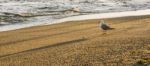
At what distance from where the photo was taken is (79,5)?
26.5 metres

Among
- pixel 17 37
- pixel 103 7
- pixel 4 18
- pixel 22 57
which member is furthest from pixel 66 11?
pixel 22 57

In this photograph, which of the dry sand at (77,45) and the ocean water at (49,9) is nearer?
the dry sand at (77,45)

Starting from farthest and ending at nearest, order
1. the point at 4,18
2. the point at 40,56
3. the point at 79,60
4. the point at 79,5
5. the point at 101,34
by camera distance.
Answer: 1. the point at 79,5
2. the point at 4,18
3. the point at 101,34
4. the point at 40,56
5. the point at 79,60

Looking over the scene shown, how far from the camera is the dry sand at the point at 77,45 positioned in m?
9.41

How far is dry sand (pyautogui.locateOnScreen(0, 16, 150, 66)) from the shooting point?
30.9 ft

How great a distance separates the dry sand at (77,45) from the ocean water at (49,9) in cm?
367

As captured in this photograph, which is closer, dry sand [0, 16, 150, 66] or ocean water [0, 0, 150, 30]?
dry sand [0, 16, 150, 66]

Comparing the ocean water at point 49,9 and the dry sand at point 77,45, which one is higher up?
the dry sand at point 77,45

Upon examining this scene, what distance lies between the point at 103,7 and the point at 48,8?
3.42 metres

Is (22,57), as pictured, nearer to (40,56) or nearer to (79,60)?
(40,56)

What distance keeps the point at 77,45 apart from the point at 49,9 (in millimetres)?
12900

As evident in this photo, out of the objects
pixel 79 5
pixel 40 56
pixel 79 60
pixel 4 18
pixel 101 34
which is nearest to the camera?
pixel 79 60

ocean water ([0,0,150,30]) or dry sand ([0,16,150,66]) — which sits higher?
dry sand ([0,16,150,66])

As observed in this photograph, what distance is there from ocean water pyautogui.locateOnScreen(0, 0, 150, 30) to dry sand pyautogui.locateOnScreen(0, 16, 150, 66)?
144 inches
